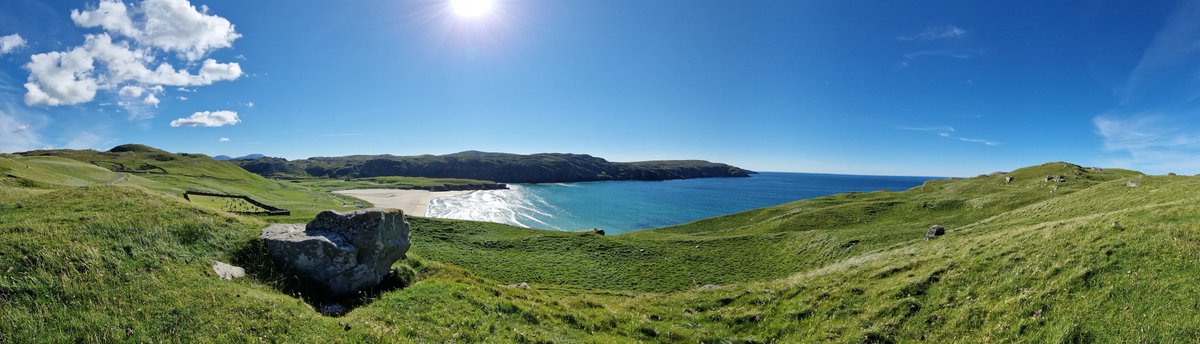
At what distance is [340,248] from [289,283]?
2.03 meters

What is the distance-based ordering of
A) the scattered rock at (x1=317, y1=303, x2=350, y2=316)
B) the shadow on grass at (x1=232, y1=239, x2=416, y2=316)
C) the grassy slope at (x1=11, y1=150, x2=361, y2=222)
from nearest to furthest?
the scattered rock at (x1=317, y1=303, x2=350, y2=316)
the shadow on grass at (x1=232, y1=239, x2=416, y2=316)
the grassy slope at (x1=11, y1=150, x2=361, y2=222)

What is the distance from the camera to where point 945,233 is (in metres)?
34.0

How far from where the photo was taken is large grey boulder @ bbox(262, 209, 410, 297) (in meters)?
16.4

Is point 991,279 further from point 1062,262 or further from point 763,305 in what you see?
point 763,305

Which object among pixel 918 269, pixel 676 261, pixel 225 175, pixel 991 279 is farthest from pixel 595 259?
pixel 225 175

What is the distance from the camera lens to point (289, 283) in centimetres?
1557

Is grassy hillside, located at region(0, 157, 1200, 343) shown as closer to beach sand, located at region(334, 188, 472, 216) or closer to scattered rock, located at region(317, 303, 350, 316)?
scattered rock, located at region(317, 303, 350, 316)

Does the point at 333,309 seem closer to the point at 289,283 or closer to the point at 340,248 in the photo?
the point at 289,283

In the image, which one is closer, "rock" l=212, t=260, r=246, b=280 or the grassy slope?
Answer: "rock" l=212, t=260, r=246, b=280

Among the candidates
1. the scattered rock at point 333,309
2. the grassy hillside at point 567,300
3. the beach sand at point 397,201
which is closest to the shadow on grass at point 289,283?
the scattered rock at point 333,309

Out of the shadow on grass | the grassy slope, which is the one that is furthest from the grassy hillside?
the grassy slope

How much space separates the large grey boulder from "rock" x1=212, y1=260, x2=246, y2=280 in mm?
1555

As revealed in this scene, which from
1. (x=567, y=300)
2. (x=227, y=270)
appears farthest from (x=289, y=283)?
(x=567, y=300)

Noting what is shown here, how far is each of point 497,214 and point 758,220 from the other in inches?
3377
